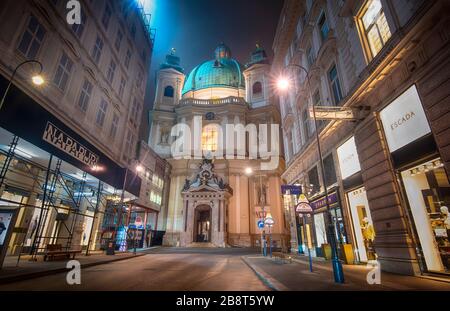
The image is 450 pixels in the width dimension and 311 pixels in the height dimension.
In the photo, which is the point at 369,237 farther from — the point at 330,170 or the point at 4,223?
the point at 4,223

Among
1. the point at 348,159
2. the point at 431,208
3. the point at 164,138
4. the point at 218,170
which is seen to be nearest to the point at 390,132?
the point at 431,208

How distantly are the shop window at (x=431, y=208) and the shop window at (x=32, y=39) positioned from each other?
1904 centimetres

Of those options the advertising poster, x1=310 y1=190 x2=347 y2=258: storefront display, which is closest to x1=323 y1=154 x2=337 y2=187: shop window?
x1=310 y1=190 x2=347 y2=258: storefront display

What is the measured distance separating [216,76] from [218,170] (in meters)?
27.0

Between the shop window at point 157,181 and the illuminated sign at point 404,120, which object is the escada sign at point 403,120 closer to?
the illuminated sign at point 404,120

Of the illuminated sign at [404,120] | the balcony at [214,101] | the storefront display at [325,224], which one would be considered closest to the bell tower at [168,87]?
the balcony at [214,101]

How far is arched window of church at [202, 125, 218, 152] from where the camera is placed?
4259 cm

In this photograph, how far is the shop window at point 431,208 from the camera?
8094mm

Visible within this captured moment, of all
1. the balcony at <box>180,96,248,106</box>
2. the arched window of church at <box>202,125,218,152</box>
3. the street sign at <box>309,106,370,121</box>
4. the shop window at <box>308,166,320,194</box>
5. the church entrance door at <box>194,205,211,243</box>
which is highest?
the balcony at <box>180,96,248,106</box>

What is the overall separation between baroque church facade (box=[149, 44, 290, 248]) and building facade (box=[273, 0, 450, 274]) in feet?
50.4

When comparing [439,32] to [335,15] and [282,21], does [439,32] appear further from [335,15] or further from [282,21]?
[282,21]

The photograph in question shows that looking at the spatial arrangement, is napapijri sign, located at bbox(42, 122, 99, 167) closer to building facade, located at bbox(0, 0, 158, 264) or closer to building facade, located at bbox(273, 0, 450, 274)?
building facade, located at bbox(0, 0, 158, 264)
